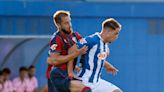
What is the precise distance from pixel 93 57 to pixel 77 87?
40cm

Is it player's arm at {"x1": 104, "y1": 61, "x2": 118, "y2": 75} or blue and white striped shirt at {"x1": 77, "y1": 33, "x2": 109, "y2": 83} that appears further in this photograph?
player's arm at {"x1": 104, "y1": 61, "x2": 118, "y2": 75}

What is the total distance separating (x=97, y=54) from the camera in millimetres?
8633

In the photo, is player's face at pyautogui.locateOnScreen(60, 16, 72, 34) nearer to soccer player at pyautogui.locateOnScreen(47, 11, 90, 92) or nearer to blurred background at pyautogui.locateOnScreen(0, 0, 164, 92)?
soccer player at pyautogui.locateOnScreen(47, 11, 90, 92)

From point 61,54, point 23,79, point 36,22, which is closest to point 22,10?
Answer: point 36,22

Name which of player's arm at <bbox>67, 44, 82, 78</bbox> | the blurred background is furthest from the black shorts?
the blurred background

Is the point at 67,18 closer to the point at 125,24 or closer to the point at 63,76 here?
the point at 63,76

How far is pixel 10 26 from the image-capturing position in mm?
16344

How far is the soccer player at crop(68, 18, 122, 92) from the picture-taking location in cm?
859

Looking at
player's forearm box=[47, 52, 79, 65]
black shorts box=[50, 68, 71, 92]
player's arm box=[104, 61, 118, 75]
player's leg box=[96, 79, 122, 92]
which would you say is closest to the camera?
player's leg box=[96, 79, 122, 92]

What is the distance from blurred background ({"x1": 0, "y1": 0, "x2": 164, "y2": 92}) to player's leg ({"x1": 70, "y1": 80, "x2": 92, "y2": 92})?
25.3 ft

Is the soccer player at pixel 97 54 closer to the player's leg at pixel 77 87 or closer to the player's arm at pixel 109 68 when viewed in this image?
Result: the player's leg at pixel 77 87

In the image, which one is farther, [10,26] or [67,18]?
[10,26]

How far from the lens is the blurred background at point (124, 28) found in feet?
54.2

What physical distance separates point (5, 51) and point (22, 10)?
139 cm
